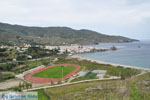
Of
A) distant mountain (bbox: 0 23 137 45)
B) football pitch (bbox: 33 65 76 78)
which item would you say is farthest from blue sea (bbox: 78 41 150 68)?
distant mountain (bbox: 0 23 137 45)

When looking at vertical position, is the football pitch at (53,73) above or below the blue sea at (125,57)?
below

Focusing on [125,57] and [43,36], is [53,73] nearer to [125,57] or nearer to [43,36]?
[125,57]

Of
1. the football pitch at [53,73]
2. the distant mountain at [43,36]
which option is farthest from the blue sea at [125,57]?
the distant mountain at [43,36]

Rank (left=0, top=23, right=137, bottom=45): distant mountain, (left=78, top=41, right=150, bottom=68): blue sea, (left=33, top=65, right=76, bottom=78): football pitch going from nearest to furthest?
(left=33, top=65, right=76, bottom=78): football pitch
(left=78, top=41, right=150, bottom=68): blue sea
(left=0, top=23, right=137, bottom=45): distant mountain

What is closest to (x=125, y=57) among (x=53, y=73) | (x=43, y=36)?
(x=53, y=73)

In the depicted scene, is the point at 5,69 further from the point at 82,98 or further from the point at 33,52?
the point at 82,98

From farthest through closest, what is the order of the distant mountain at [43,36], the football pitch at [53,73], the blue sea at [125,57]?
the distant mountain at [43,36], the blue sea at [125,57], the football pitch at [53,73]

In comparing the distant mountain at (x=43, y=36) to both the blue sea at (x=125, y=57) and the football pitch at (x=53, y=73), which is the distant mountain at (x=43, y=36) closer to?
the blue sea at (x=125, y=57)

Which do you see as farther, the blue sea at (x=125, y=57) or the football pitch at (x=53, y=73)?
the blue sea at (x=125, y=57)

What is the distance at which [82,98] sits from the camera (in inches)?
540

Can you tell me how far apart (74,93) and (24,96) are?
551 centimetres

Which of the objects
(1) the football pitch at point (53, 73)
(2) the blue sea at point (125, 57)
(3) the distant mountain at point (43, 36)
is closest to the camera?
(1) the football pitch at point (53, 73)

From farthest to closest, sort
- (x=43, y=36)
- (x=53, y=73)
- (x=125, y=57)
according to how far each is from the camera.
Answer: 1. (x=43, y=36)
2. (x=125, y=57)
3. (x=53, y=73)

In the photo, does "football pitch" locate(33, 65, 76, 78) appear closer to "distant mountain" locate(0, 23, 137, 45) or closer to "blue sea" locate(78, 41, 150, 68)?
"blue sea" locate(78, 41, 150, 68)
